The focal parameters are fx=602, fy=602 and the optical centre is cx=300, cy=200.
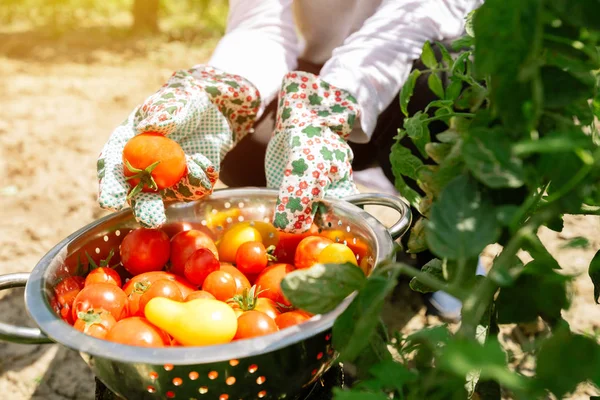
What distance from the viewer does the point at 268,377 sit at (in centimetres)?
82

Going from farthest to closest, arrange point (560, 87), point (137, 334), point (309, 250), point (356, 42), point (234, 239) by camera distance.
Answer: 1. point (356, 42)
2. point (234, 239)
3. point (309, 250)
4. point (137, 334)
5. point (560, 87)

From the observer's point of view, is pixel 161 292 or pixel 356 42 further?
pixel 356 42

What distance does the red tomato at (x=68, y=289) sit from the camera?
0.97 m

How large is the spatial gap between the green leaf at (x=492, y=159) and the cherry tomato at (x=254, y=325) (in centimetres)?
47

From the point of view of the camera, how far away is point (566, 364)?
464 millimetres

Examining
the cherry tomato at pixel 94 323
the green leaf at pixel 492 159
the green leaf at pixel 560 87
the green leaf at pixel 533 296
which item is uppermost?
the green leaf at pixel 560 87

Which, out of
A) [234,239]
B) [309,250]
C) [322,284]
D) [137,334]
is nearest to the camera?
[322,284]

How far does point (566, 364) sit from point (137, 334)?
1.98 feet

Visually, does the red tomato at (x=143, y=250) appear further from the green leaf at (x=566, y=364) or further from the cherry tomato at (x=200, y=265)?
the green leaf at (x=566, y=364)

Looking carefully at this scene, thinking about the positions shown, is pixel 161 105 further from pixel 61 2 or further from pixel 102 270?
pixel 61 2

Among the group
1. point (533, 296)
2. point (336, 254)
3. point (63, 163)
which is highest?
point (533, 296)

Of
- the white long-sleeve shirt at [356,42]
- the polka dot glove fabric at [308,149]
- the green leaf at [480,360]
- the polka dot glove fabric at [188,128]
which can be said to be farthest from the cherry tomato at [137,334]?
the white long-sleeve shirt at [356,42]

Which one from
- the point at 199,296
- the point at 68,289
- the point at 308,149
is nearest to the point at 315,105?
the point at 308,149

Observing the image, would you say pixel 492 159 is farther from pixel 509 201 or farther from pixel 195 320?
pixel 195 320
